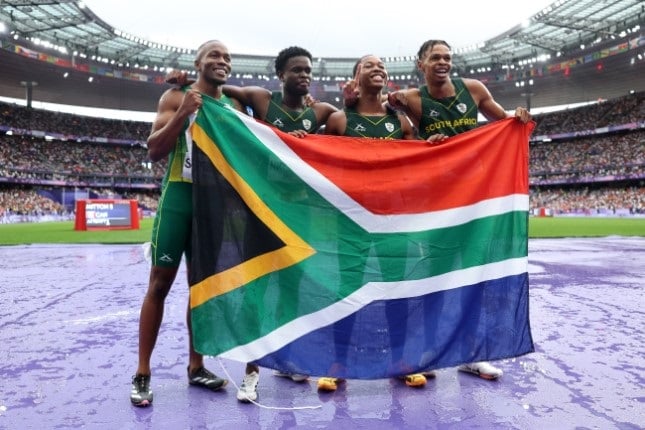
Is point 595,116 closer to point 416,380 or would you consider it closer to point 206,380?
point 416,380

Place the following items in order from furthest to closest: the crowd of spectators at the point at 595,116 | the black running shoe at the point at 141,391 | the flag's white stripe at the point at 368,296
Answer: the crowd of spectators at the point at 595,116, the flag's white stripe at the point at 368,296, the black running shoe at the point at 141,391

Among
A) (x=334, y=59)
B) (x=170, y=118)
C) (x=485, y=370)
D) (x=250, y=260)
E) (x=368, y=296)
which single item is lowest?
(x=485, y=370)

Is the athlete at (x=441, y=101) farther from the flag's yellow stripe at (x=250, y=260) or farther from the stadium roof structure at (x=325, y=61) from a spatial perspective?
the stadium roof structure at (x=325, y=61)

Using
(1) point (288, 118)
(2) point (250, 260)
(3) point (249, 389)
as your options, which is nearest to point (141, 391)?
(3) point (249, 389)

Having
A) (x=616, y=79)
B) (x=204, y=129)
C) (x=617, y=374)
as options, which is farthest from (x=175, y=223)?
(x=616, y=79)

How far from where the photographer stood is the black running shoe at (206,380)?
2750mm

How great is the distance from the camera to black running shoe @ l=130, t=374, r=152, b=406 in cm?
247

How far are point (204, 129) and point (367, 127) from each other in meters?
1.12

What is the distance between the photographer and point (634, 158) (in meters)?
45.0

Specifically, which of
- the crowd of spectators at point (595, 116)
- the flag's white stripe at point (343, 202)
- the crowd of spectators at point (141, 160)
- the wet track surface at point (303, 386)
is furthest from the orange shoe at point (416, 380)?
the crowd of spectators at point (595, 116)

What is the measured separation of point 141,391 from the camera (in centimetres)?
254

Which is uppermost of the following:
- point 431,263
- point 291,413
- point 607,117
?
point 607,117

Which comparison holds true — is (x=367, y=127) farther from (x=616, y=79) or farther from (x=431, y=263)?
(x=616, y=79)

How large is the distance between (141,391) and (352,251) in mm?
1412
